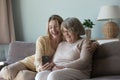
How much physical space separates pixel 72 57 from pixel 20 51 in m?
1.27

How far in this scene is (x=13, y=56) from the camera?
3475mm

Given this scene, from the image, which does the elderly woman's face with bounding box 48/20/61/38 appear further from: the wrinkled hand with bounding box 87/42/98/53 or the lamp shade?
the lamp shade

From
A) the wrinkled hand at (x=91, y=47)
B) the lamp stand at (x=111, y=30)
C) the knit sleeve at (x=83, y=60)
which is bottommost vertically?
the knit sleeve at (x=83, y=60)

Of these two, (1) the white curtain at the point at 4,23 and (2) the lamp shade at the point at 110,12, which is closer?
(2) the lamp shade at the point at 110,12

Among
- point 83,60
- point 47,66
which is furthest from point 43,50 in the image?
point 83,60

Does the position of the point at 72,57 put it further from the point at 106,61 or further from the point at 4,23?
the point at 4,23

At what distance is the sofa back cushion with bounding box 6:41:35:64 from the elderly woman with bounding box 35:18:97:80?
89 centimetres

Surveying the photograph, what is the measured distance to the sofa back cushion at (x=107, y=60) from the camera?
2.39 m

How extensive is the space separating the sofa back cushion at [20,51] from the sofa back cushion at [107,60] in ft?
3.68

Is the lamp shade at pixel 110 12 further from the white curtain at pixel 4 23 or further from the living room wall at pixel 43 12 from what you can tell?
the white curtain at pixel 4 23

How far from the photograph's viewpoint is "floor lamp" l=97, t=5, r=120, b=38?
10.3ft

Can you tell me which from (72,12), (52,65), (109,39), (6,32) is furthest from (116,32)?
(6,32)

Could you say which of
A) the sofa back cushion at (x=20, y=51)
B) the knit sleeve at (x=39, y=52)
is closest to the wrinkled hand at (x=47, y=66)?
the knit sleeve at (x=39, y=52)

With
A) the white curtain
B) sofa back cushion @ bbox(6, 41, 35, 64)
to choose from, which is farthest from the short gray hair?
the white curtain
